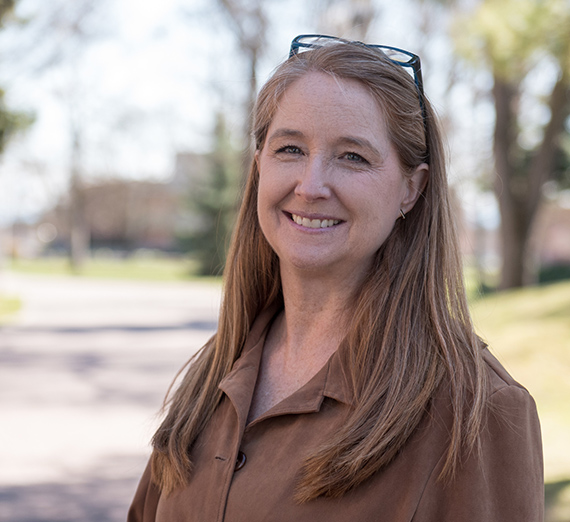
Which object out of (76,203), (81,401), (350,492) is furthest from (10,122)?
(76,203)

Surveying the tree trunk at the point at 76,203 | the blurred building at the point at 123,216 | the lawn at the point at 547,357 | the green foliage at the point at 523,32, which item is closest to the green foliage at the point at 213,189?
the tree trunk at the point at 76,203

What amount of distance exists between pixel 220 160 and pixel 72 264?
41.2 feet

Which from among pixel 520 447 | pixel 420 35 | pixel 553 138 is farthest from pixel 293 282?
pixel 420 35

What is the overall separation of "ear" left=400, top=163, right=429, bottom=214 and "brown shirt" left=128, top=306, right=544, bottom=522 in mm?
469

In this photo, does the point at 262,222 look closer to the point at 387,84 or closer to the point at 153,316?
the point at 387,84

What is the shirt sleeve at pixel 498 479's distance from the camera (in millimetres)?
1568

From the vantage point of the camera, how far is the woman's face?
186 centimetres

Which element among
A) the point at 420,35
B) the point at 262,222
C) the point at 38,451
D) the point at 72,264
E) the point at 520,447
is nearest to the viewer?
the point at 520,447

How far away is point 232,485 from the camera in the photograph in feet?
6.16

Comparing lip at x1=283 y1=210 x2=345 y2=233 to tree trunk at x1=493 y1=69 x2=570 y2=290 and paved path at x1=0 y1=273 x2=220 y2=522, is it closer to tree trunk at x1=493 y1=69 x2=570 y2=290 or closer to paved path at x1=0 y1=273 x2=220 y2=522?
paved path at x1=0 y1=273 x2=220 y2=522

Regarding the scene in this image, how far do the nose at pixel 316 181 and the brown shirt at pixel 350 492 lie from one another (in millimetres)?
445

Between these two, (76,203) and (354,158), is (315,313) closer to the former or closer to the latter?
(354,158)

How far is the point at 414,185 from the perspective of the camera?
2.00 m

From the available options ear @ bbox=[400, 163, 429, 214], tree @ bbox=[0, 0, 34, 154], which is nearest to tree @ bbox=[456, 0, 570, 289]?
ear @ bbox=[400, 163, 429, 214]
